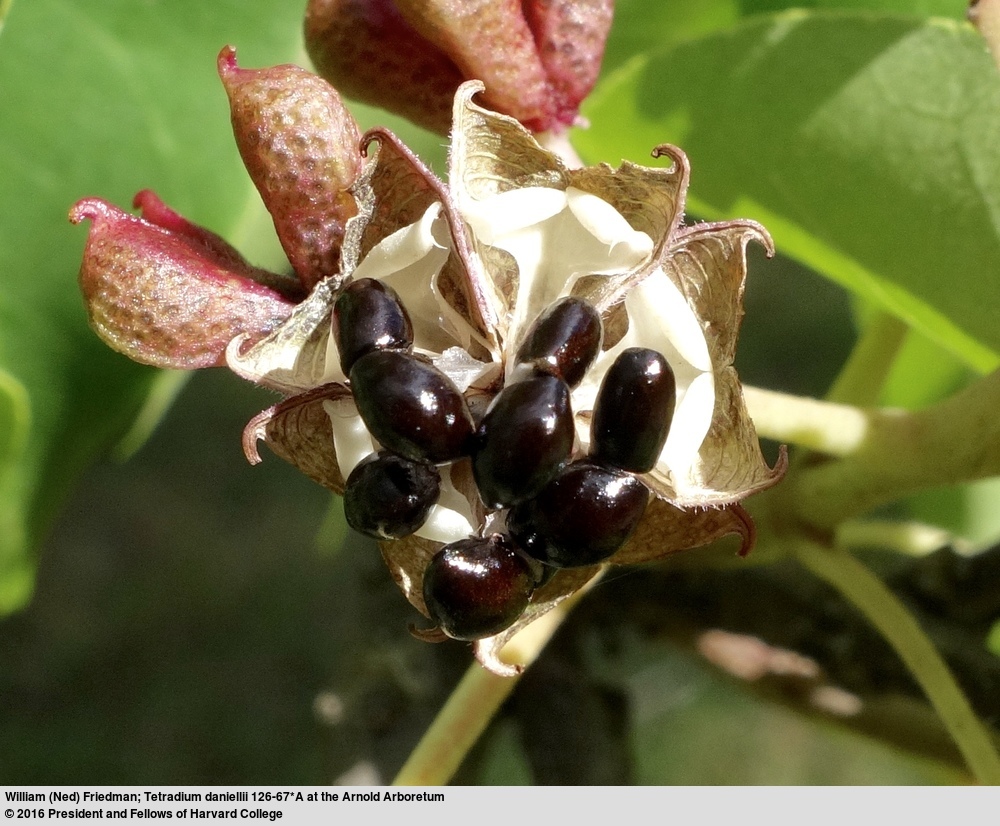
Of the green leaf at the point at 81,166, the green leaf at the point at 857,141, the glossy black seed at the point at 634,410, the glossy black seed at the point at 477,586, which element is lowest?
the green leaf at the point at 81,166

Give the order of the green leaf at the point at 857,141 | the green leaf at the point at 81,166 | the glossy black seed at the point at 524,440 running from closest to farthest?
the glossy black seed at the point at 524,440 < the green leaf at the point at 857,141 < the green leaf at the point at 81,166

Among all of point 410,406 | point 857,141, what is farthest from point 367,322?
point 857,141

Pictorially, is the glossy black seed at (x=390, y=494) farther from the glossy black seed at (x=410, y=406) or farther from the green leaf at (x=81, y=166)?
the green leaf at (x=81, y=166)

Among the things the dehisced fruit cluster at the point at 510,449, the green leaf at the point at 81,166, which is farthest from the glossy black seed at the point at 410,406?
the green leaf at the point at 81,166

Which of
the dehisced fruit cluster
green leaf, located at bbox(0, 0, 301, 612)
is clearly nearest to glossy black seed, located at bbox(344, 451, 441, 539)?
the dehisced fruit cluster

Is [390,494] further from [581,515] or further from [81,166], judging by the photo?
[81,166]

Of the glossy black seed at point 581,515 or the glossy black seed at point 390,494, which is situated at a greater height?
the glossy black seed at point 581,515

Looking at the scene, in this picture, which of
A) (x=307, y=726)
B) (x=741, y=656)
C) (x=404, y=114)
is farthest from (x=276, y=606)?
(x=404, y=114)
